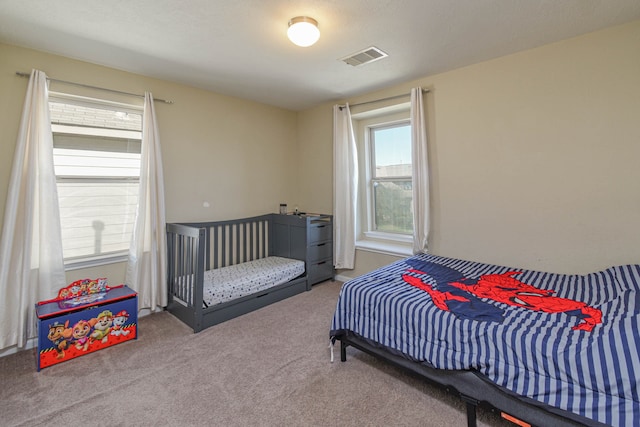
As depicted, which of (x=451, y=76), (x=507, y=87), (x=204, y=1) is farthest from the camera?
(x=451, y=76)

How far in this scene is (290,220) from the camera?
3.77 m

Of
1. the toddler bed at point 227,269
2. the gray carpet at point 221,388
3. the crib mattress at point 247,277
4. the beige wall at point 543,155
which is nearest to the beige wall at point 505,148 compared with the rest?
the beige wall at point 543,155

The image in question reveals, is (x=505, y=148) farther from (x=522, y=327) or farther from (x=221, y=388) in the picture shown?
(x=221, y=388)

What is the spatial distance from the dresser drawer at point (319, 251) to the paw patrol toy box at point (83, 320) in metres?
1.90

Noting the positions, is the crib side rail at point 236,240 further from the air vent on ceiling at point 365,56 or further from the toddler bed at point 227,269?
the air vent on ceiling at point 365,56

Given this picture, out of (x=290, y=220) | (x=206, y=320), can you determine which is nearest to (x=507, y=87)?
(x=290, y=220)

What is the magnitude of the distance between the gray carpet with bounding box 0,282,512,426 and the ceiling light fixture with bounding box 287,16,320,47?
2357 mm

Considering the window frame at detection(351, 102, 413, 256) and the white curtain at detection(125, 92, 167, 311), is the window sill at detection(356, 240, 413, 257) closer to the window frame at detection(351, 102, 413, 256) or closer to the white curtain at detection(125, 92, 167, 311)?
the window frame at detection(351, 102, 413, 256)

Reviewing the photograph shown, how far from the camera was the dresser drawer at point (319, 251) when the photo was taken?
363cm

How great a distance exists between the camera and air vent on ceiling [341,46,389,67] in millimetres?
2454

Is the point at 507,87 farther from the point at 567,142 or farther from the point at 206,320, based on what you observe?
the point at 206,320

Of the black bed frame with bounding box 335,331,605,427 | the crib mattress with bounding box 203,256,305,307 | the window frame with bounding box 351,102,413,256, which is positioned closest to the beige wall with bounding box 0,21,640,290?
the window frame with bounding box 351,102,413,256

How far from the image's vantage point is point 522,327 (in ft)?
4.79

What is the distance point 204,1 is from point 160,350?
2.56 meters
